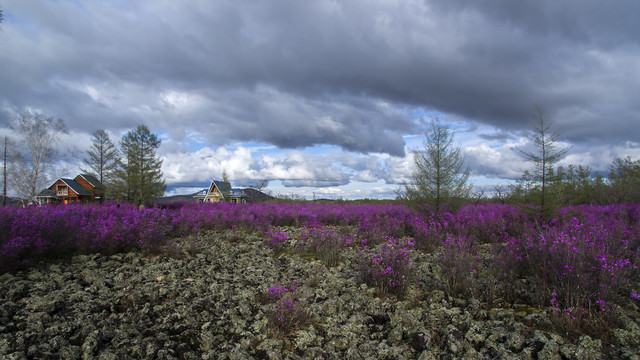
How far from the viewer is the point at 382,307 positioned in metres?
3.91

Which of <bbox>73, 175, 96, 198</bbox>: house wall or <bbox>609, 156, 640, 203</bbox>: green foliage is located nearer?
<bbox>609, 156, 640, 203</bbox>: green foliage

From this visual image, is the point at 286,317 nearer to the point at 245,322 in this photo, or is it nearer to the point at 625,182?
the point at 245,322

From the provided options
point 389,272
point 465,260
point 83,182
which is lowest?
point 389,272

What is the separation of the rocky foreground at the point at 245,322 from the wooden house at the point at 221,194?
1219 inches

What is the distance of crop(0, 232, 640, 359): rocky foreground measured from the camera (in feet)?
9.26

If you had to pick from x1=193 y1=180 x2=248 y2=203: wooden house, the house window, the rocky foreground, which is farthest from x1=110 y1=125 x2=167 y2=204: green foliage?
the rocky foreground

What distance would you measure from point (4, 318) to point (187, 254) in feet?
10.7

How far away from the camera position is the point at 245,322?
3.45 metres

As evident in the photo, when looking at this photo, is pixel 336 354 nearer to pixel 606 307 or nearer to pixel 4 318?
pixel 606 307

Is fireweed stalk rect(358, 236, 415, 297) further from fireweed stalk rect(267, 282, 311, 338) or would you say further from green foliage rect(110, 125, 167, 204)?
green foliage rect(110, 125, 167, 204)

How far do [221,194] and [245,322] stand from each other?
34.1 m

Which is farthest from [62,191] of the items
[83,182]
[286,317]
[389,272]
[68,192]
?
[389,272]

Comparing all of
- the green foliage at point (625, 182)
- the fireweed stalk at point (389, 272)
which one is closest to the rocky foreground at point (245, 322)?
the fireweed stalk at point (389, 272)

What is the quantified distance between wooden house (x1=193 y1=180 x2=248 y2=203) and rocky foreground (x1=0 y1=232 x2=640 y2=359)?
30963 mm
